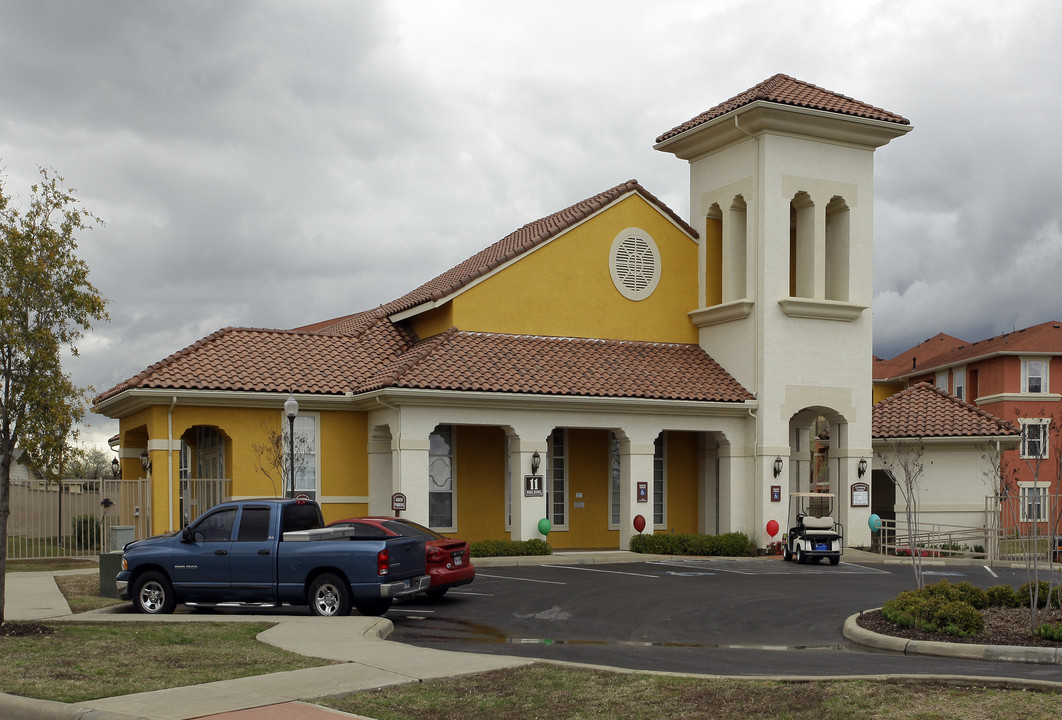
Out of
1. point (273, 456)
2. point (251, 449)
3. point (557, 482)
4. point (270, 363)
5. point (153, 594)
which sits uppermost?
point (270, 363)

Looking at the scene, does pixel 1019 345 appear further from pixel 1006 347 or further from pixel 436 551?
pixel 436 551

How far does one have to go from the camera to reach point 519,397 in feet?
91.0

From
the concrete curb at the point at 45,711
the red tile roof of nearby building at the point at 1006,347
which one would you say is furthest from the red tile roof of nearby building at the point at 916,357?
the concrete curb at the point at 45,711

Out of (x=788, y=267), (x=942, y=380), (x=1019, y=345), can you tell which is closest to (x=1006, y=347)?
(x=1019, y=345)

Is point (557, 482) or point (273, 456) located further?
point (557, 482)

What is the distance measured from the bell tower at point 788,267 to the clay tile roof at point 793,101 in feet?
0.18

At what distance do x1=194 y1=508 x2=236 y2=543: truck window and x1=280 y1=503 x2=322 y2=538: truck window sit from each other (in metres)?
0.80

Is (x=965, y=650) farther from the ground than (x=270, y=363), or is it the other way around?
(x=270, y=363)

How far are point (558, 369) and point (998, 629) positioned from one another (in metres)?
16.1

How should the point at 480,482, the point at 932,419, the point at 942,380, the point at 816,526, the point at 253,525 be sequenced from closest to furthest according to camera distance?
1. the point at 253,525
2. the point at 816,526
3. the point at 480,482
4. the point at 932,419
5. the point at 942,380

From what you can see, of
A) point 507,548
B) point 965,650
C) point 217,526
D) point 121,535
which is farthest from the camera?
point 507,548

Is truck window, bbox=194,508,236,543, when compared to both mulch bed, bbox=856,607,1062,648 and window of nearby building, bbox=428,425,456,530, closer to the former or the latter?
mulch bed, bbox=856,607,1062,648

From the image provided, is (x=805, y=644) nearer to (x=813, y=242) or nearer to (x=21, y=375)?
(x=21, y=375)

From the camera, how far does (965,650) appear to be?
13227mm
